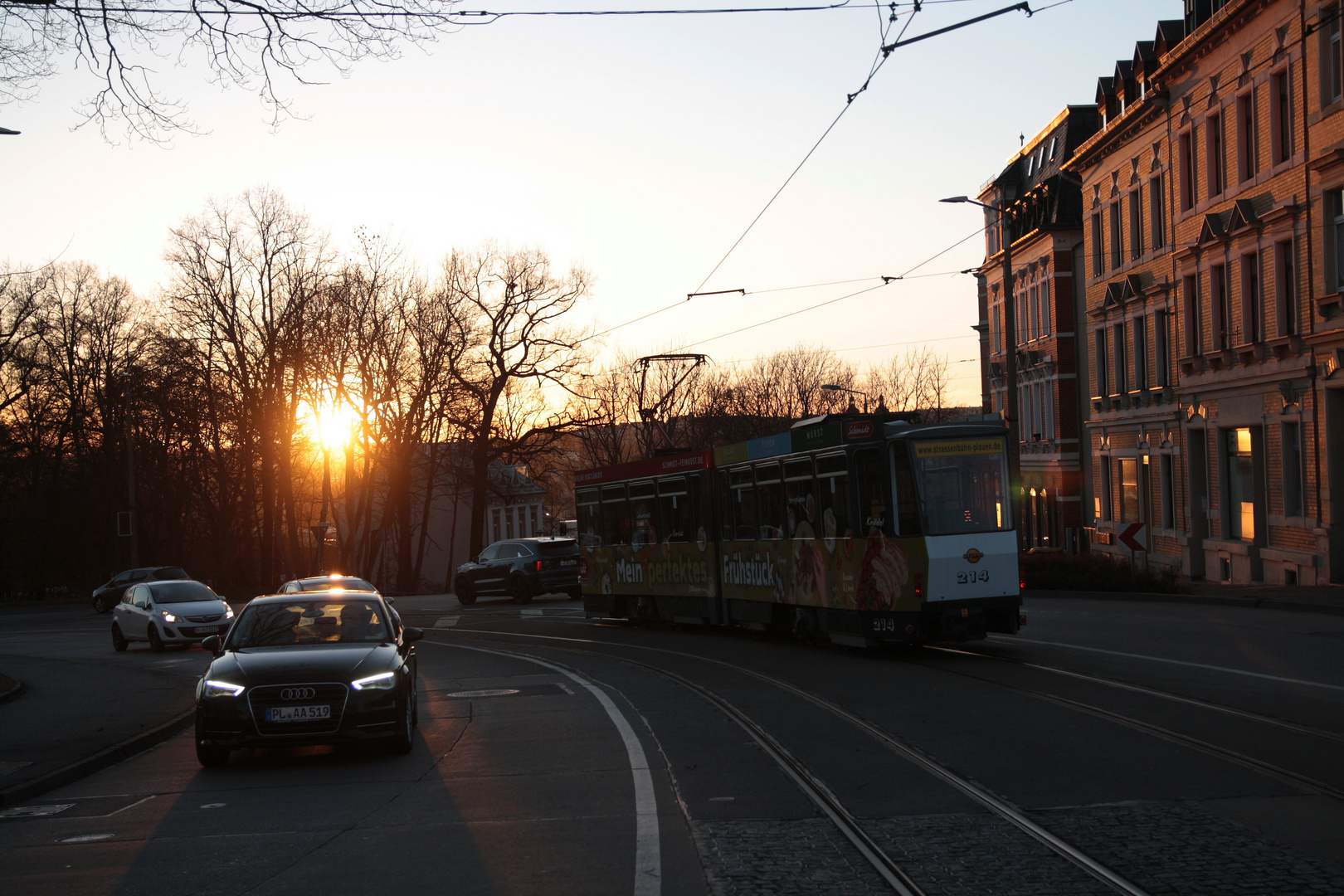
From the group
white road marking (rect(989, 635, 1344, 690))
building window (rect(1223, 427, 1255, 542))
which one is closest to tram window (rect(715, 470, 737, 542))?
white road marking (rect(989, 635, 1344, 690))

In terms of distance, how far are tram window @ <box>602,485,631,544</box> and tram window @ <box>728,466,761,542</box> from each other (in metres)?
4.51

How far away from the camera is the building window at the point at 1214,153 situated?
103 feet

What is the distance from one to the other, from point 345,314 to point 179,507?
1761 cm

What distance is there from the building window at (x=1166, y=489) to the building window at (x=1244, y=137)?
9576 millimetres

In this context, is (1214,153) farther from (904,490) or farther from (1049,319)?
(904,490)

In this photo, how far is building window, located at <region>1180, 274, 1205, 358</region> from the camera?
110 feet

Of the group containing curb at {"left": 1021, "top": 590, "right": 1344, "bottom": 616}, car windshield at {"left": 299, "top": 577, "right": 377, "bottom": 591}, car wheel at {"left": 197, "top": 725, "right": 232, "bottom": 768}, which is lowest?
curb at {"left": 1021, "top": 590, "right": 1344, "bottom": 616}

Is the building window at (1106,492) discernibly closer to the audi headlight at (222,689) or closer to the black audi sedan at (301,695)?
the black audi sedan at (301,695)

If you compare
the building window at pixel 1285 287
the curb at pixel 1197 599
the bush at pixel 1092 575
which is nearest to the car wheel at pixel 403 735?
the curb at pixel 1197 599

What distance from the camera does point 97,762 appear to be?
434 inches

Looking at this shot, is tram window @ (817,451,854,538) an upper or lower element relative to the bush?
upper

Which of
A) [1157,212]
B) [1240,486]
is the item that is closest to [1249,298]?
[1240,486]

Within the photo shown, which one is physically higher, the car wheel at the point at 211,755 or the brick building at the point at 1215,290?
the brick building at the point at 1215,290

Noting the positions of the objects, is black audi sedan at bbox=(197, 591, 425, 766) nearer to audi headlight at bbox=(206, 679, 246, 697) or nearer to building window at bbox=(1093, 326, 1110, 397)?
audi headlight at bbox=(206, 679, 246, 697)
